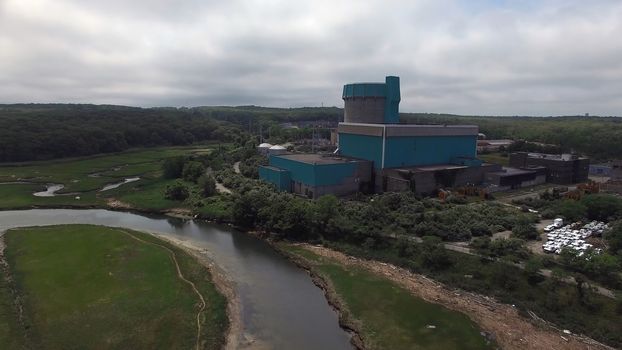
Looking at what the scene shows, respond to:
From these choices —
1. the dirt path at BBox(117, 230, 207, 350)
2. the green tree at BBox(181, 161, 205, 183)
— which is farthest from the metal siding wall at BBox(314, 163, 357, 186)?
the green tree at BBox(181, 161, 205, 183)

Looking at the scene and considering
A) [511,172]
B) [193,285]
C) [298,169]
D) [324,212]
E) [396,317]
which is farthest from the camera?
[511,172]

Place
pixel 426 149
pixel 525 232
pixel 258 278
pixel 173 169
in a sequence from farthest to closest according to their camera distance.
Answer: pixel 173 169, pixel 426 149, pixel 525 232, pixel 258 278

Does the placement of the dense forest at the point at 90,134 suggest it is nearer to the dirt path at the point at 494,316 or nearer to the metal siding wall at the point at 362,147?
the metal siding wall at the point at 362,147

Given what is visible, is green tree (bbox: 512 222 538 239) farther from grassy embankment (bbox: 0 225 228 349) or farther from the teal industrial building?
grassy embankment (bbox: 0 225 228 349)

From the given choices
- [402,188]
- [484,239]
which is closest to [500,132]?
[402,188]

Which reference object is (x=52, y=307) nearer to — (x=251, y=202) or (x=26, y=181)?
(x=251, y=202)

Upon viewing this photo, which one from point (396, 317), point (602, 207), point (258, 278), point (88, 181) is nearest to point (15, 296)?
point (258, 278)

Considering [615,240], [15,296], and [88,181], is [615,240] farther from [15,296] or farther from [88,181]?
[88,181]
